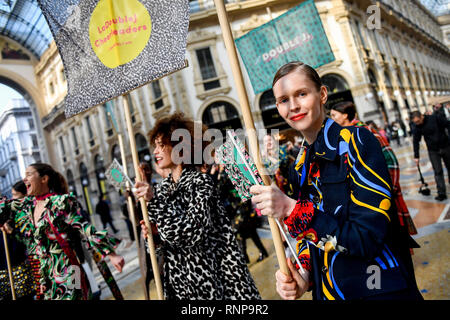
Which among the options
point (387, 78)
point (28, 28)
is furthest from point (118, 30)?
point (387, 78)

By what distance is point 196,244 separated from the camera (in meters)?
1.93

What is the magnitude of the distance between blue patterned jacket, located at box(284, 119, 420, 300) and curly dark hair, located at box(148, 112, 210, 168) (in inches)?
48.7

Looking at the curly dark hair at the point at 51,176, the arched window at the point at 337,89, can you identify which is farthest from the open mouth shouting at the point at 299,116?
the arched window at the point at 337,89

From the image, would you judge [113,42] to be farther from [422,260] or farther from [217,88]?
[217,88]

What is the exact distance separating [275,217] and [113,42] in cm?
154

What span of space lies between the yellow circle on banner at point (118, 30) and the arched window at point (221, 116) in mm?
14598

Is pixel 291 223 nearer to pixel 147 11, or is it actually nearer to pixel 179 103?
pixel 147 11

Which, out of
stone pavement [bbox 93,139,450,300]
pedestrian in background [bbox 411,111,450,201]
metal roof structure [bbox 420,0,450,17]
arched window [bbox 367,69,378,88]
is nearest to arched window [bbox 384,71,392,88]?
arched window [bbox 367,69,378,88]

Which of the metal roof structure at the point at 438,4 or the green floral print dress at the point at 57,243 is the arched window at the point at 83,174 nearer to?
the green floral print dress at the point at 57,243

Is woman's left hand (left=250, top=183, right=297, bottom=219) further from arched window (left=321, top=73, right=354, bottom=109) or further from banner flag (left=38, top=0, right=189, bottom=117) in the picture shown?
arched window (left=321, top=73, right=354, bottom=109)

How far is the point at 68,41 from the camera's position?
204 cm

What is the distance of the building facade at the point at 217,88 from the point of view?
1655 cm
